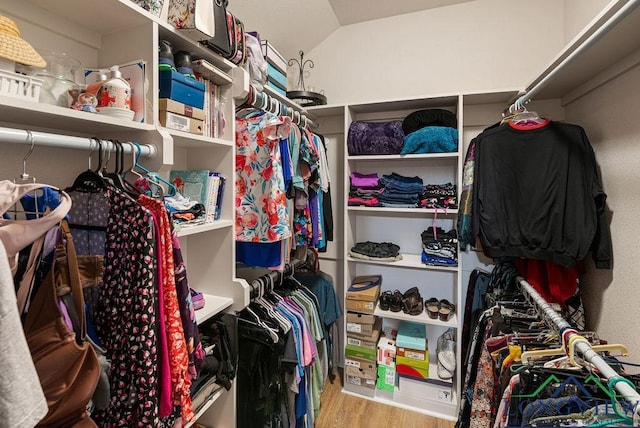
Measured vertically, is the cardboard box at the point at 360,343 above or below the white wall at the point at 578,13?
below

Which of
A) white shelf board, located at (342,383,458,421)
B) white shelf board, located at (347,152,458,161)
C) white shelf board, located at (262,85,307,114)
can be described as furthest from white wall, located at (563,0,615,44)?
white shelf board, located at (342,383,458,421)

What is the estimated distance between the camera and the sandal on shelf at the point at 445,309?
214cm

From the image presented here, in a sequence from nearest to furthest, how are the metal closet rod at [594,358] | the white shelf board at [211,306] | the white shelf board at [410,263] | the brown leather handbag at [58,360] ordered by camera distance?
1. the brown leather handbag at [58,360]
2. the metal closet rod at [594,358]
3. the white shelf board at [211,306]
4. the white shelf board at [410,263]

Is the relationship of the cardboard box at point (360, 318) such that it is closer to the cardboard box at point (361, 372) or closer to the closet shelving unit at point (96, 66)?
the cardboard box at point (361, 372)

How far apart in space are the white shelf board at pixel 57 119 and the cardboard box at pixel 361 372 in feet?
6.81

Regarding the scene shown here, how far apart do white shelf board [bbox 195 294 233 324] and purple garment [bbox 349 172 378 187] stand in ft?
4.32

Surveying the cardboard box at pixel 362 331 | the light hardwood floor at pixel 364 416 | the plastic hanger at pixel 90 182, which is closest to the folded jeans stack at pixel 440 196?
the cardboard box at pixel 362 331

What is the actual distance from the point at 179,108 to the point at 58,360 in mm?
853

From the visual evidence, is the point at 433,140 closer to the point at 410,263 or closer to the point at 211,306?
the point at 410,263

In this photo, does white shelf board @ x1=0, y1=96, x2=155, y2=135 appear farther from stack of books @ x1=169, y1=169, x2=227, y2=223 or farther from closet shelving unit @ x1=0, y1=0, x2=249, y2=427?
stack of books @ x1=169, y1=169, x2=227, y2=223

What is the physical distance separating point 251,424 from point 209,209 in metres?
1.05

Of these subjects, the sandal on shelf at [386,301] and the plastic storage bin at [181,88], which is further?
the sandal on shelf at [386,301]

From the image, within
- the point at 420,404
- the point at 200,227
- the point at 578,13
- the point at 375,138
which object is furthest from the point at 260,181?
the point at 578,13

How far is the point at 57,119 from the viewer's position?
32.8 inches
